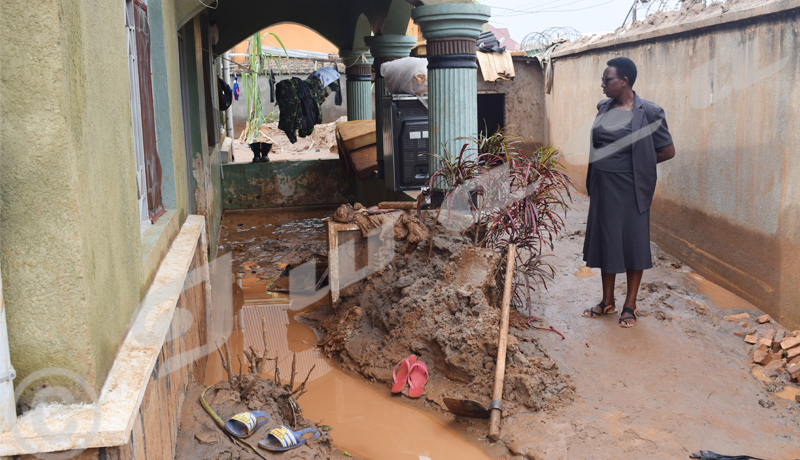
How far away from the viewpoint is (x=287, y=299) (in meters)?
5.92

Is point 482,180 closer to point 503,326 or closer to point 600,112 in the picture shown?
point 600,112

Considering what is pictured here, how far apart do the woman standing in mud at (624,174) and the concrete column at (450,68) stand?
133 cm

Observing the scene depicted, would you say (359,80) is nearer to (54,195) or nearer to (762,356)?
(762,356)

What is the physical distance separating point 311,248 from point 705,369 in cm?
500

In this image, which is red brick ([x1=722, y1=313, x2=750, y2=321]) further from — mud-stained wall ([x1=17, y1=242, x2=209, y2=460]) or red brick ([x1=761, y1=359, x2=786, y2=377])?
mud-stained wall ([x1=17, y1=242, x2=209, y2=460])

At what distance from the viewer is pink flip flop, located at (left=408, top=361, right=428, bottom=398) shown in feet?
12.9

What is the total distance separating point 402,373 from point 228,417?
1439mm

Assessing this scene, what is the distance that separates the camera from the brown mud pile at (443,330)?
3760 millimetres

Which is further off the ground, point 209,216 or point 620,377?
point 209,216

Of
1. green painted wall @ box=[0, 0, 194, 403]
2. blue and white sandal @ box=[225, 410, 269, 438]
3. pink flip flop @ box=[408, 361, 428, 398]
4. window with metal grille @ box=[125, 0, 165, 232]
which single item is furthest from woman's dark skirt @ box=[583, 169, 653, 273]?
green painted wall @ box=[0, 0, 194, 403]

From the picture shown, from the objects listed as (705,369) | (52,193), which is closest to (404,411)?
(705,369)

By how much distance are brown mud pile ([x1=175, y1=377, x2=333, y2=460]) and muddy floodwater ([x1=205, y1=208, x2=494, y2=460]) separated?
40 centimetres

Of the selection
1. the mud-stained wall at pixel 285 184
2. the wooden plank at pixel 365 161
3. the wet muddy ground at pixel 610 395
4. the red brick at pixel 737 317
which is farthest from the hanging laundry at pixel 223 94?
the red brick at pixel 737 317

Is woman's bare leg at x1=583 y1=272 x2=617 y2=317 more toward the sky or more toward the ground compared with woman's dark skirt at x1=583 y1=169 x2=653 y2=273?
more toward the ground
